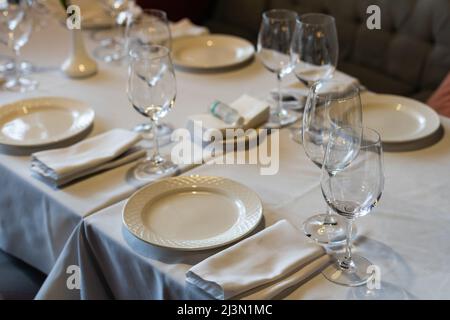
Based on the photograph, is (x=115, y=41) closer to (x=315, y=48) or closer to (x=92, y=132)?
(x=92, y=132)

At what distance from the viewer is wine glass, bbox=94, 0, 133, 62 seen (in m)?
1.82

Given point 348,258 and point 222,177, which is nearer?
point 348,258

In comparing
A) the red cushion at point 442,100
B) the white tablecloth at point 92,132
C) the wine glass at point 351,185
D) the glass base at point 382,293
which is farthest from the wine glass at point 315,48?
the red cushion at point 442,100

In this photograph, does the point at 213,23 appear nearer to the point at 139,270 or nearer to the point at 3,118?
the point at 3,118

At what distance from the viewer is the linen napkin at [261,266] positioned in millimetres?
885

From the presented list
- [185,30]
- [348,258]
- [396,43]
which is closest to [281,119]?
[348,258]

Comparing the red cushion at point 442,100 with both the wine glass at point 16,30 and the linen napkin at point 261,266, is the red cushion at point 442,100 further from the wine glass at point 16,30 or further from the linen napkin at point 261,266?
the wine glass at point 16,30

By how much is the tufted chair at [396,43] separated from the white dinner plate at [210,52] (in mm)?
713

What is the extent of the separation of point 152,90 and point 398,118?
1.81 feet

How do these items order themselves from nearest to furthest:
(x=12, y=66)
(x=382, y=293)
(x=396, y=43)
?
1. (x=382, y=293)
2. (x=12, y=66)
3. (x=396, y=43)

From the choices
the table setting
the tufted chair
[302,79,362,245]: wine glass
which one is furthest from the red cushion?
[302,79,362,245]: wine glass

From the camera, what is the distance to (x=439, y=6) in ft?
6.98

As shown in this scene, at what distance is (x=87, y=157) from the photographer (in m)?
1.24
